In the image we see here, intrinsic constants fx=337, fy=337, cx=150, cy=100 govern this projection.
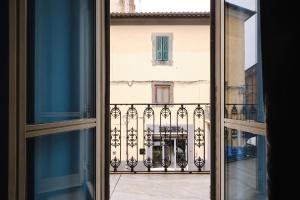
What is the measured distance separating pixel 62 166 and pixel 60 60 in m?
0.57

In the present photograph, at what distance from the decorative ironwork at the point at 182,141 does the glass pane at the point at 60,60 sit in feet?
10.1

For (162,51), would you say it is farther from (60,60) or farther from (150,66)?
(60,60)

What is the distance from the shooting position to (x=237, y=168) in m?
2.12

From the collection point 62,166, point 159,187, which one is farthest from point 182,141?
point 62,166

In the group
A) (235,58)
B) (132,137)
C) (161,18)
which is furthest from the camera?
(161,18)

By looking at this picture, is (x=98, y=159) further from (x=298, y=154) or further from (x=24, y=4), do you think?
(x=298, y=154)

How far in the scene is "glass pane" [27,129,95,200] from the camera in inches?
57.5

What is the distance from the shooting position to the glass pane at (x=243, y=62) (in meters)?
1.73

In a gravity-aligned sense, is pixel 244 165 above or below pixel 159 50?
below

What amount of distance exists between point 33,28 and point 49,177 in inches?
27.7

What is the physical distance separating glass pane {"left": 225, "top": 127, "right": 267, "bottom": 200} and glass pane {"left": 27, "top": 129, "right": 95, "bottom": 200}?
0.91 m

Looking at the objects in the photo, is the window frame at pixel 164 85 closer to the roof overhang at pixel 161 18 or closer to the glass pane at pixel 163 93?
the glass pane at pixel 163 93

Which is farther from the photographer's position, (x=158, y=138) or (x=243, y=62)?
(x=158, y=138)

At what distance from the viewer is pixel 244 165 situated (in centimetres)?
199
